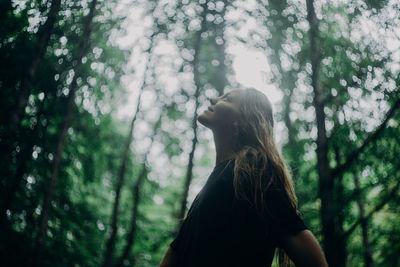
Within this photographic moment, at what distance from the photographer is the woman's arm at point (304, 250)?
1.50 m

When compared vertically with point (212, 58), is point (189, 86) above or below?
below

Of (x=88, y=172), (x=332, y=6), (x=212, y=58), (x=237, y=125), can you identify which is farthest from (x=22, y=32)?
(x=212, y=58)

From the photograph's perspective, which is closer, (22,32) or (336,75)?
(336,75)

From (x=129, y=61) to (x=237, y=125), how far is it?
630 centimetres

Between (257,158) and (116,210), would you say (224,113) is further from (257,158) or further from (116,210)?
(116,210)

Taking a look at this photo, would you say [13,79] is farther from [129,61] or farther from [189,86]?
[189,86]

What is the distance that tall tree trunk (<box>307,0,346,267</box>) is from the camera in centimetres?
313

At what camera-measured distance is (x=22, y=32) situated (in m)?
4.18

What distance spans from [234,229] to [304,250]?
13.9 inches

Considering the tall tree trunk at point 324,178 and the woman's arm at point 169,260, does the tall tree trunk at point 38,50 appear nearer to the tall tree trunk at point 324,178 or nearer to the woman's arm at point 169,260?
the woman's arm at point 169,260

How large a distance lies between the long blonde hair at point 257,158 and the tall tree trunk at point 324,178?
1.17m

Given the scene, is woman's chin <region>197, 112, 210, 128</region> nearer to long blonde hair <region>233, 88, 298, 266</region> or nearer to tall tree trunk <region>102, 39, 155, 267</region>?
long blonde hair <region>233, 88, 298, 266</region>

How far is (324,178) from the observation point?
3.31 m

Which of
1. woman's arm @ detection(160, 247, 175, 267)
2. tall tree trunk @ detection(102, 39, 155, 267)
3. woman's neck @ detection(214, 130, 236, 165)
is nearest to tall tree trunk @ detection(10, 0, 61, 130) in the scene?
woman's neck @ detection(214, 130, 236, 165)
